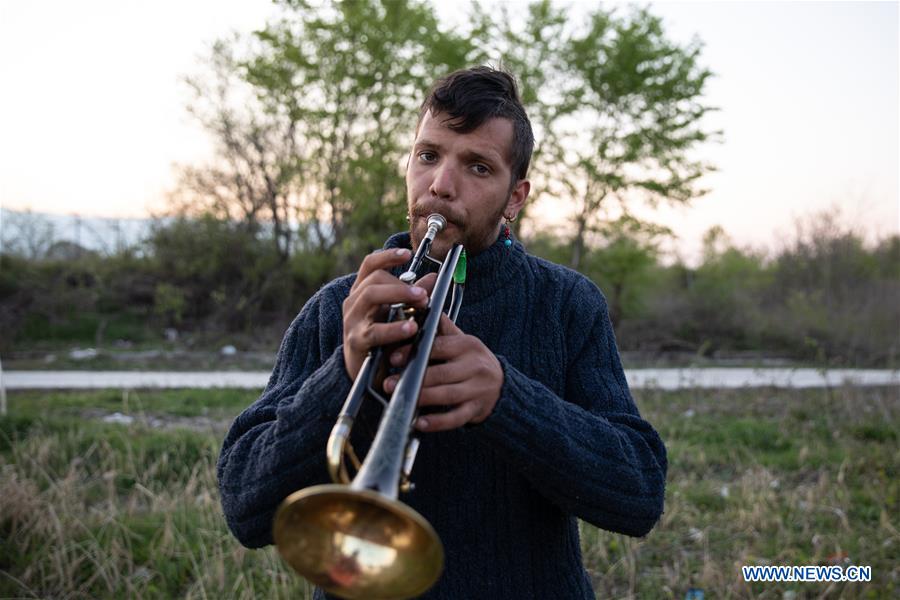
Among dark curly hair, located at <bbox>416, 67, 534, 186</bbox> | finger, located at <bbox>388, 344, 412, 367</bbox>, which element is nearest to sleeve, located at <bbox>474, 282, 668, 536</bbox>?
finger, located at <bbox>388, 344, 412, 367</bbox>

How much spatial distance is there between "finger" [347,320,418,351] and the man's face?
0.48 metres

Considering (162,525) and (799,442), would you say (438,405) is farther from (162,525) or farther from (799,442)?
(799,442)

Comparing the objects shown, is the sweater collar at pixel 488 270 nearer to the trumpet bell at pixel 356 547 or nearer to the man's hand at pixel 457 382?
the man's hand at pixel 457 382

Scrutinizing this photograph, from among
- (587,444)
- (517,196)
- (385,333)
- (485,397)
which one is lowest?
(587,444)

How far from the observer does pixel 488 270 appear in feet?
6.82

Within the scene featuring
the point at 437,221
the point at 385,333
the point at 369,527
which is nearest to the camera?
the point at 369,527

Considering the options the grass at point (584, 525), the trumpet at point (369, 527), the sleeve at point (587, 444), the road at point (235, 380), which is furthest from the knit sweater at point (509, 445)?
the road at point (235, 380)

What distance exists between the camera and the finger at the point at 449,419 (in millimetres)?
1479

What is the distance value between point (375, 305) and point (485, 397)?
30 cm

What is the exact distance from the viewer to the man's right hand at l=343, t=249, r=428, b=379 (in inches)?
58.0

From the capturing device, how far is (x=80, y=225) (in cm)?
2169

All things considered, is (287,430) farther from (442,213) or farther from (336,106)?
(336,106)

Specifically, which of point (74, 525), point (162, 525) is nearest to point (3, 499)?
point (74, 525)

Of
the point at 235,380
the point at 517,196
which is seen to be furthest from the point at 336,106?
the point at 517,196
